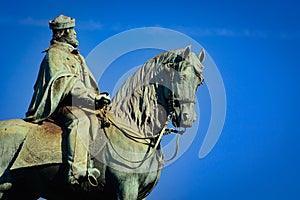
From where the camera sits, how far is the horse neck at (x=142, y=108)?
1108 centimetres

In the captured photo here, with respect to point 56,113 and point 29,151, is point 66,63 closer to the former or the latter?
point 56,113

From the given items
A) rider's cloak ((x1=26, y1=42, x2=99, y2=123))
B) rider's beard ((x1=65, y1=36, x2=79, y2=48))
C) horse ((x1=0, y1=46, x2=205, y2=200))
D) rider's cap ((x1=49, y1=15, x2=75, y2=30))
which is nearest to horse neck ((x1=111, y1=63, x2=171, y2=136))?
horse ((x1=0, y1=46, x2=205, y2=200))

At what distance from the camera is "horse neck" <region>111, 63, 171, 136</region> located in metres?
11.1

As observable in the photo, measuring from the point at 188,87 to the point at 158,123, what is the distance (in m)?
0.79

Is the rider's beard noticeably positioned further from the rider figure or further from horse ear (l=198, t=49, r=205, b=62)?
horse ear (l=198, t=49, r=205, b=62)

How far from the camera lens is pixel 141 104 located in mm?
11094

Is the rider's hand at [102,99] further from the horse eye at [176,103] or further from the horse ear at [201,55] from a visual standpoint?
the horse ear at [201,55]

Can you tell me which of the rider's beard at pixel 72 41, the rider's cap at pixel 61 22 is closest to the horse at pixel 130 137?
the rider's beard at pixel 72 41

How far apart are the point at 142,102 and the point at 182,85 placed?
0.73m

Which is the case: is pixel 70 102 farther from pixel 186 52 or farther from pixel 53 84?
pixel 186 52

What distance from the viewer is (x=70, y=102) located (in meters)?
11.0

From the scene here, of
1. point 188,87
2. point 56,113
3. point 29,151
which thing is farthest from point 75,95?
point 188,87

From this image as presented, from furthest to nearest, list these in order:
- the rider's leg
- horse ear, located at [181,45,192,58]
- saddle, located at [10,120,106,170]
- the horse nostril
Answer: horse ear, located at [181,45,192,58]
the horse nostril
saddle, located at [10,120,106,170]
the rider's leg

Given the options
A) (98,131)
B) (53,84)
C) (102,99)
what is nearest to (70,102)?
(53,84)
